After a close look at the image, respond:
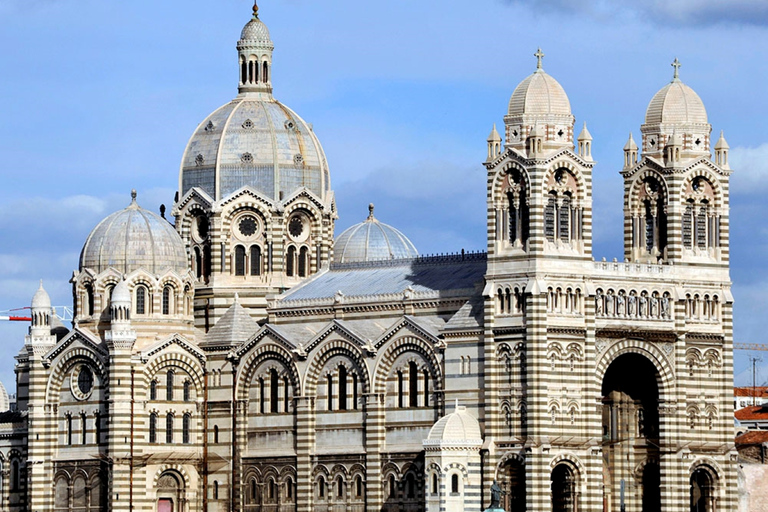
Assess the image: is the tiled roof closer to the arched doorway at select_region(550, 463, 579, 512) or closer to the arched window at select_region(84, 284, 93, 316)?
the arched doorway at select_region(550, 463, 579, 512)

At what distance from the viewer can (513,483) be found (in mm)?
97688

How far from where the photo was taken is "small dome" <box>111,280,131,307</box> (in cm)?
10788

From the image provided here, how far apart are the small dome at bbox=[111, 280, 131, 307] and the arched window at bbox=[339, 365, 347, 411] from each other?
1097 centimetres

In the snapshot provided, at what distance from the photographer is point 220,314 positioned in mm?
114312

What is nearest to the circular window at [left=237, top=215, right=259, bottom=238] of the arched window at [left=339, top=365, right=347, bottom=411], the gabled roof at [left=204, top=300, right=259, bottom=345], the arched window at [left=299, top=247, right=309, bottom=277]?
the arched window at [left=299, top=247, right=309, bottom=277]

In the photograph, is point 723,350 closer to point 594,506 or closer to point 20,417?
point 594,506

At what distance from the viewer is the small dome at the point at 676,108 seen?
343ft

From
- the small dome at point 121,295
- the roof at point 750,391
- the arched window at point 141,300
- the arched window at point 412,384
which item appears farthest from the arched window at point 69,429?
the roof at point 750,391

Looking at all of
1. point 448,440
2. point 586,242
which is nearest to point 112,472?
point 448,440

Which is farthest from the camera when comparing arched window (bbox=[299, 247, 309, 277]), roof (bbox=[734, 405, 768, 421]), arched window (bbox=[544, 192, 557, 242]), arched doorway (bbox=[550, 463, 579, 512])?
roof (bbox=[734, 405, 768, 421])

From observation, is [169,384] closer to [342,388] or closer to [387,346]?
[342,388]

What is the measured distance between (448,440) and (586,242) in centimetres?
1057

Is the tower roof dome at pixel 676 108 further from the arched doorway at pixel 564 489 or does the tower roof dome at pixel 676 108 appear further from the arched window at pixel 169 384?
the arched window at pixel 169 384

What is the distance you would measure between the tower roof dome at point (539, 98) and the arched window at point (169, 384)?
2160 centimetres
